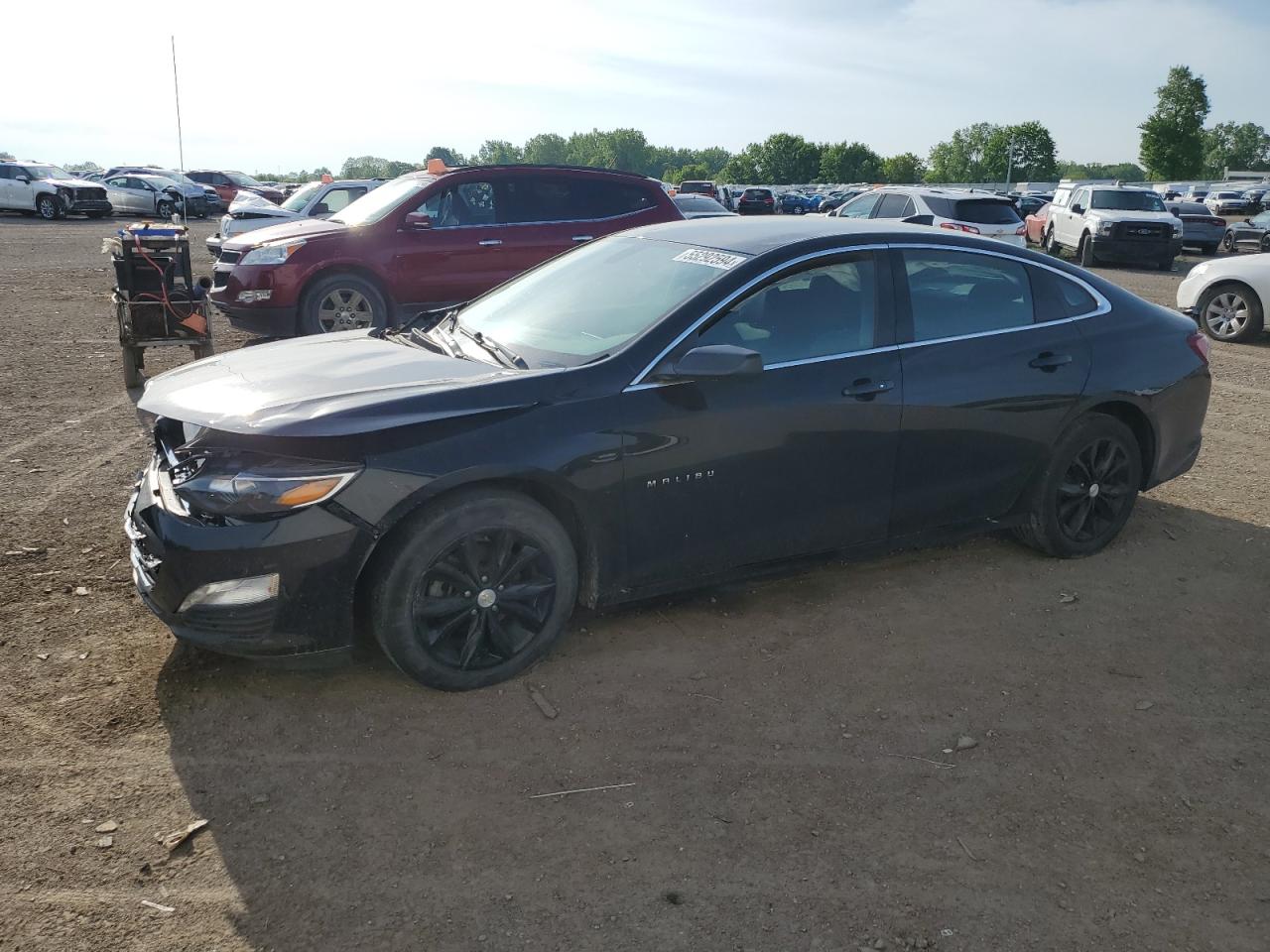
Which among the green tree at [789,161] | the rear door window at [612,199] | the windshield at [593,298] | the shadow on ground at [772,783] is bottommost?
the shadow on ground at [772,783]

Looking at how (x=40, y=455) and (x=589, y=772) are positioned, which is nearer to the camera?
(x=589, y=772)

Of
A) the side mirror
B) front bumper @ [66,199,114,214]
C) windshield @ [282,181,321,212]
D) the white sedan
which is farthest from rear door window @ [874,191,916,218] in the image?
front bumper @ [66,199,114,214]

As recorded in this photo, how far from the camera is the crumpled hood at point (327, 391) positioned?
3570mm

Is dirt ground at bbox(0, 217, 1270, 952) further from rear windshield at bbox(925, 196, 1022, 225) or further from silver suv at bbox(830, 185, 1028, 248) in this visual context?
rear windshield at bbox(925, 196, 1022, 225)

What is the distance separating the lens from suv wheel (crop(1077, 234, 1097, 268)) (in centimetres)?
2289

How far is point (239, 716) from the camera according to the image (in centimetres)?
363

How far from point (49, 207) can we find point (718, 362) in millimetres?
36831

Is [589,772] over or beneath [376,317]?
beneath

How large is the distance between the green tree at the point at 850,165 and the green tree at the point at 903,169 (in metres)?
0.97

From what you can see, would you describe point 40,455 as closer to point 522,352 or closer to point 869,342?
point 522,352

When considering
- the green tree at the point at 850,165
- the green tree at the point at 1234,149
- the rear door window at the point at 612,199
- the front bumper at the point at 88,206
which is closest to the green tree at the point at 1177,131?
the green tree at the point at 1234,149

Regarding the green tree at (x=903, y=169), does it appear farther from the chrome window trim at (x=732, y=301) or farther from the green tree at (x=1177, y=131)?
the chrome window trim at (x=732, y=301)

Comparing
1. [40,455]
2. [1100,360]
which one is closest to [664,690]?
[1100,360]

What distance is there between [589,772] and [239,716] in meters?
1.25
